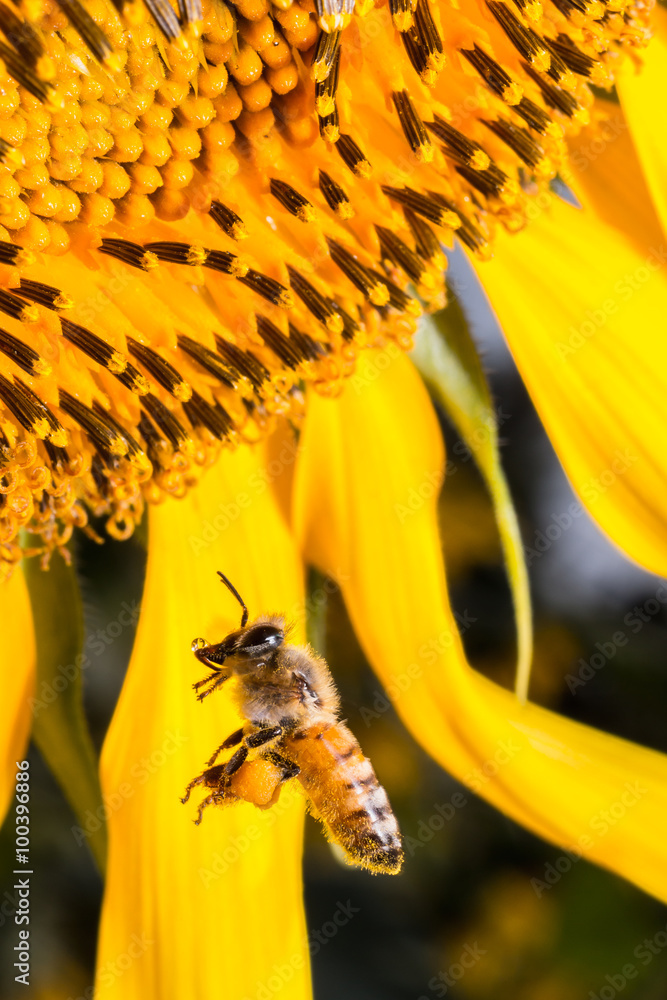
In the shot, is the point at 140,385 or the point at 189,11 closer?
the point at 189,11

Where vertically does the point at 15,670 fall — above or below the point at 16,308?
below

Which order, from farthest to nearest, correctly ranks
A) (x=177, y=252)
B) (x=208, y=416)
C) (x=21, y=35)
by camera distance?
(x=208, y=416)
(x=177, y=252)
(x=21, y=35)

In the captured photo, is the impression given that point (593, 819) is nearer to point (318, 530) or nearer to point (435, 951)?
point (435, 951)

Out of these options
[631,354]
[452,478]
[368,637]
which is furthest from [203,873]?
[631,354]

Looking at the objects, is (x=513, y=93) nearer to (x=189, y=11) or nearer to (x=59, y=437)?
(x=189, y=11)

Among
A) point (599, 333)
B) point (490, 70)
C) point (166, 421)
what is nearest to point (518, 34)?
point (490, 70)

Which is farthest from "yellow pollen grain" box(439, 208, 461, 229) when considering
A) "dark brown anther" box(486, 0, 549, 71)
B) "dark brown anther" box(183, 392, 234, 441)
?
"dark brown anther" box(183, 392, 234, 441)

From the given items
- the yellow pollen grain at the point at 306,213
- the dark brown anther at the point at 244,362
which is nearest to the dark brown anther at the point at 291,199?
the yellow pollen grain at the point at 306,213
